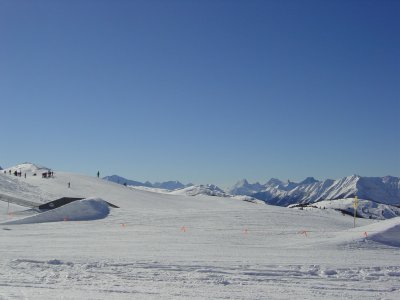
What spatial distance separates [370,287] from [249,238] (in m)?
9.00

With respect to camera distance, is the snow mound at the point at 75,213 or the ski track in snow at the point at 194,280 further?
the snow mound at the point at 75,213

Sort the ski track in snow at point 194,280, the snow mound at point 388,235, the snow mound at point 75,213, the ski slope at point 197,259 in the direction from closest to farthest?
the ski track in snow at point 194,280 → the ski slope at point 197,259 → the snow mound at point 388,235 → the snow mound at point 75,213

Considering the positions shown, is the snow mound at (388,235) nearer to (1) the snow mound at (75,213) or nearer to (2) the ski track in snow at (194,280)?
(2) the ski track in snow at (194,280)

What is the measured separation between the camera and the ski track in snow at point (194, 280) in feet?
30.9

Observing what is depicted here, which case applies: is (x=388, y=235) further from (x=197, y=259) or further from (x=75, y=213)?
(x=75, y=213)

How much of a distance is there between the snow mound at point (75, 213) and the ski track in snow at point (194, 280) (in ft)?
42.6

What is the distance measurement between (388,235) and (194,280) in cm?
1004

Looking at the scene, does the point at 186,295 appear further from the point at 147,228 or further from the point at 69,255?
the point at 147,228

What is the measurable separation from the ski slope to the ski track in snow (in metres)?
0.02

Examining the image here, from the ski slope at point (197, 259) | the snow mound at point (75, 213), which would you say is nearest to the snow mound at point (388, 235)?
the ski slope at point (197, 259)

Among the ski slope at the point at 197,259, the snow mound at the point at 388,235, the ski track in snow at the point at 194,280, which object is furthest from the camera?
the snow mound at the point at 388,235

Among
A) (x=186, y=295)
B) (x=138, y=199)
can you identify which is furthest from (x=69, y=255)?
(x=138, y=199)

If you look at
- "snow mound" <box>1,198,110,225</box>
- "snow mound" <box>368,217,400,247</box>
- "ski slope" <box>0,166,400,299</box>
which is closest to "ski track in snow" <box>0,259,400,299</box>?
"ski slope" <box>0,166,400,299</box>

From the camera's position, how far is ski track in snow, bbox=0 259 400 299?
30.9 feet
